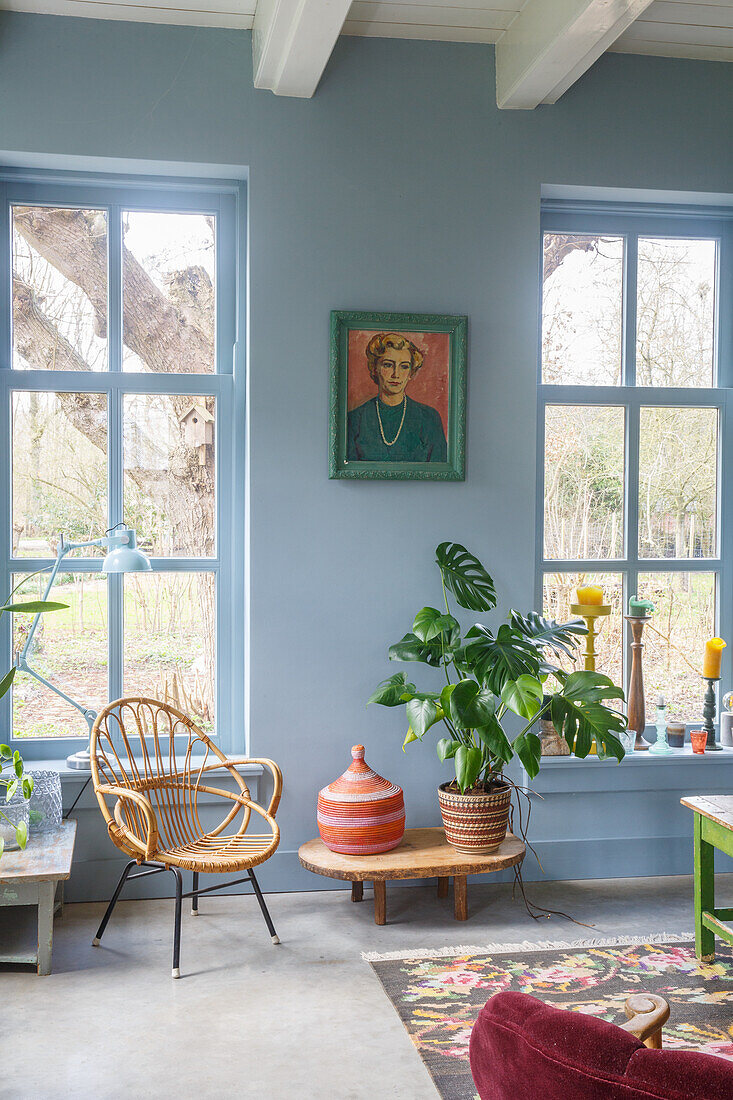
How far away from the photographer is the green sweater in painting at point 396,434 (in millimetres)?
3742

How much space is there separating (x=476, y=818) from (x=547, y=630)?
73 cm

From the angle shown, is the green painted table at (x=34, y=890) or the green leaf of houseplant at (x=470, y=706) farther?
the green leaf of houseplant at (x=470, y=706)

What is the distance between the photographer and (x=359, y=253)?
374 centimetres

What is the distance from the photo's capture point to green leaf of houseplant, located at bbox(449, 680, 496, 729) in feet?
10.7

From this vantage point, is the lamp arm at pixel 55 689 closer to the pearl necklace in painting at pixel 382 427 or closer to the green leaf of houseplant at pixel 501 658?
the green leaf of houseplant at pixel 501 658

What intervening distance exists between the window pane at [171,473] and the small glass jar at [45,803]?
968mm

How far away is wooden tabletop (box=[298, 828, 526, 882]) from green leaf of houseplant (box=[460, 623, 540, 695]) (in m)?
0.63

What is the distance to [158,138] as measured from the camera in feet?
11.8

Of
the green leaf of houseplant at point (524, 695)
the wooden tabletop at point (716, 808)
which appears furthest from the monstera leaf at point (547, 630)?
the wooden tabletop at point (716, 808)

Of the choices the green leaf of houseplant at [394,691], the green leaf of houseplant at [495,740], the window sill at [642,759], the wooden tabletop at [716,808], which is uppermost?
the green leaf of houseplant at [394,691]

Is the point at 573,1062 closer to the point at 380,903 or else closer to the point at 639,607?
the point at 380,903

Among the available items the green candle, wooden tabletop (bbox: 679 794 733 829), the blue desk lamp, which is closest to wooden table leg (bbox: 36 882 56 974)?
the blue desk lamp

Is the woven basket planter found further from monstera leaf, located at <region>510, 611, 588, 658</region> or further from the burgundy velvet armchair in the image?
the burgundy velvet armchair

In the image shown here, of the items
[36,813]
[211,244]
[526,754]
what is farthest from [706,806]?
[211,244]
